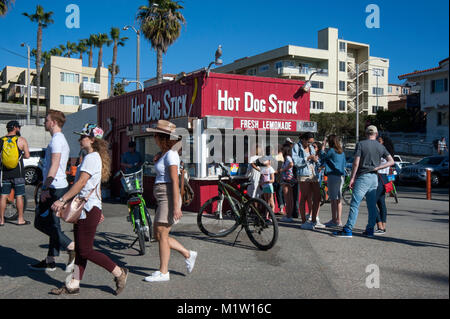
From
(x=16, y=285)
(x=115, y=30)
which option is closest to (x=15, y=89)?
(x=115, y=30)

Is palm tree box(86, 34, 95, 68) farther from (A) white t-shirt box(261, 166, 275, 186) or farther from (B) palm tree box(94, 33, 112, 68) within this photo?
(A) white t-shirt box(261, 166, 275, 186)

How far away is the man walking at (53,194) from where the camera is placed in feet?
16.9

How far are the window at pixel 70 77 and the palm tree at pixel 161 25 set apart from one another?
101ft

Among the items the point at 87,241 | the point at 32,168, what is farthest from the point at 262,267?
the point at 32,168

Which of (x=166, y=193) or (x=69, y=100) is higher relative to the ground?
(x=69, y=100)

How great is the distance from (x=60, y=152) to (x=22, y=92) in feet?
191

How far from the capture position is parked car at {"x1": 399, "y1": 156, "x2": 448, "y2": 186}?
20047 millimetres

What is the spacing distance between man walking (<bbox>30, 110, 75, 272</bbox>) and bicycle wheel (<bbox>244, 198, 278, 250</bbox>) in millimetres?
2611

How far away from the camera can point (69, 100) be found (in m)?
54.5

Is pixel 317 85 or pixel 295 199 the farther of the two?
pixel 317 85

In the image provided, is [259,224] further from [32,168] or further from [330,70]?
[330,70]

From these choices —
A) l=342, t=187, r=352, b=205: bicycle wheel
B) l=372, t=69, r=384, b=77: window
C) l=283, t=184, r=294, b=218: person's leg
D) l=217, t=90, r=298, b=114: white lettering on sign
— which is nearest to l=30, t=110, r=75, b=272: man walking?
l=283, t=184, r=294, b=218: person's leg

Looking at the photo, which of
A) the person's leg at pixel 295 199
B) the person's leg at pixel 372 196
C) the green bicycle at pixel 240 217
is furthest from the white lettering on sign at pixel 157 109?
the person's leg at pixel 372 196
